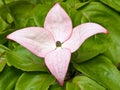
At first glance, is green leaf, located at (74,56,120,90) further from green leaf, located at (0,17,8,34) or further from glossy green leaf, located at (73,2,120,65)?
green leaf, located at (0,17,8,34)

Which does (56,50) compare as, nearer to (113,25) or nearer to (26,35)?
(26,35)

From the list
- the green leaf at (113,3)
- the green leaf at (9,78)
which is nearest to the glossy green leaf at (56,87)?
the green leaf at (9,78)

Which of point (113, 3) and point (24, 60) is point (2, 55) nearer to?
point (24, 60)

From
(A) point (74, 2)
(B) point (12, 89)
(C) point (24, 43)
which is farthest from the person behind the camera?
(A) point (74, 2)

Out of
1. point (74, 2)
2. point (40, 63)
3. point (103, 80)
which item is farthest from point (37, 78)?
point (74, 2)

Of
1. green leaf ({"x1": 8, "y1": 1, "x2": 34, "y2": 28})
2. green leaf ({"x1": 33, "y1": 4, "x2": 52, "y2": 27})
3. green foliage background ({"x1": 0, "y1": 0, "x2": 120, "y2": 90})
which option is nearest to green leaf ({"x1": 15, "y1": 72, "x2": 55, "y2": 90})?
green foliage background ({"x1": 0, "y1": 0, "x2": 120, "y2": 90})

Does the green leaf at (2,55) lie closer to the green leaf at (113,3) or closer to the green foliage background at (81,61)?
the green foliage background at (81,61)

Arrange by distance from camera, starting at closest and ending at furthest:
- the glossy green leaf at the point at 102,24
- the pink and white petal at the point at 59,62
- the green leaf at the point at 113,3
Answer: the pink and white petal at the point at 59,62
the glossy green leaf at the point at 102,24
the green leaf at the point at 113,3
